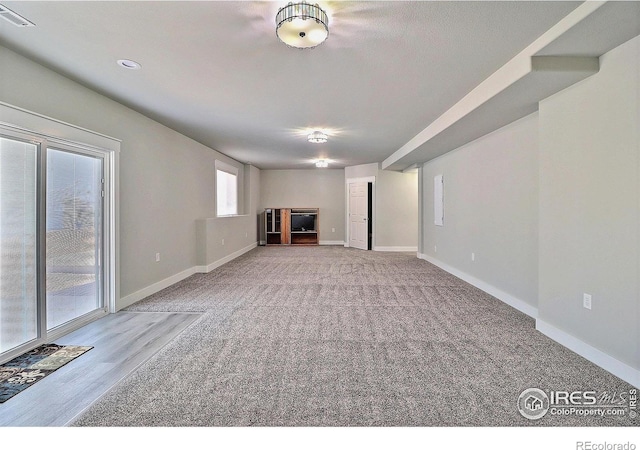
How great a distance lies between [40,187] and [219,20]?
2164 millimetres

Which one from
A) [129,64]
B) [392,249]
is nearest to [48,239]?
[129,64]

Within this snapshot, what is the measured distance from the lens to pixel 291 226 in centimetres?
1084

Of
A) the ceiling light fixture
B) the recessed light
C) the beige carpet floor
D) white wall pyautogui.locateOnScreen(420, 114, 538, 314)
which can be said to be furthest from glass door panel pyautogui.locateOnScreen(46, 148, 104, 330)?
white wall pyautogui.locateOnScreen(420, 114, 538, 314)

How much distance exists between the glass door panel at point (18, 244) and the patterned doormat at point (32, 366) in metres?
0.15

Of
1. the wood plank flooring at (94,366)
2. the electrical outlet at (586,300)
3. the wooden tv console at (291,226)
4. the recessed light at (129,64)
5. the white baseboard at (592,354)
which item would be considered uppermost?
the recessed light at (129,64)

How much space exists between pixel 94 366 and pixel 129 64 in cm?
251

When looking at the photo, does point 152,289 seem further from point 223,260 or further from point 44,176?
point 223,260

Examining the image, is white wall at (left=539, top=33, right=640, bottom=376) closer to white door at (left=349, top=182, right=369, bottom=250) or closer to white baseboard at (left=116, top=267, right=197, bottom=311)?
white baseboard at (left=116, top=267, right=197, bottom=311)

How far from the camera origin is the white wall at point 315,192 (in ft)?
35.9

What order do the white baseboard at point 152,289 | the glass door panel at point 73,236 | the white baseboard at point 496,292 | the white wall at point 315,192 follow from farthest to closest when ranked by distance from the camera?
the white wall at point 315,192 < the white baseboard at point 152,289 < the white baseboard at point 496,292 < the glass door panel at point 73,236

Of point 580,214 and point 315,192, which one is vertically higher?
point 315,192

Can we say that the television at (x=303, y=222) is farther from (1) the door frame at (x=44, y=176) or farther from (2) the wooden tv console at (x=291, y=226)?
(1) the door frame at (x=44, y=176)

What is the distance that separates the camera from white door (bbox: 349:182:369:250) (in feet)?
31.2

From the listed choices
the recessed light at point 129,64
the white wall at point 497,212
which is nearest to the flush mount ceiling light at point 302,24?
the recessed light at point 129,64
